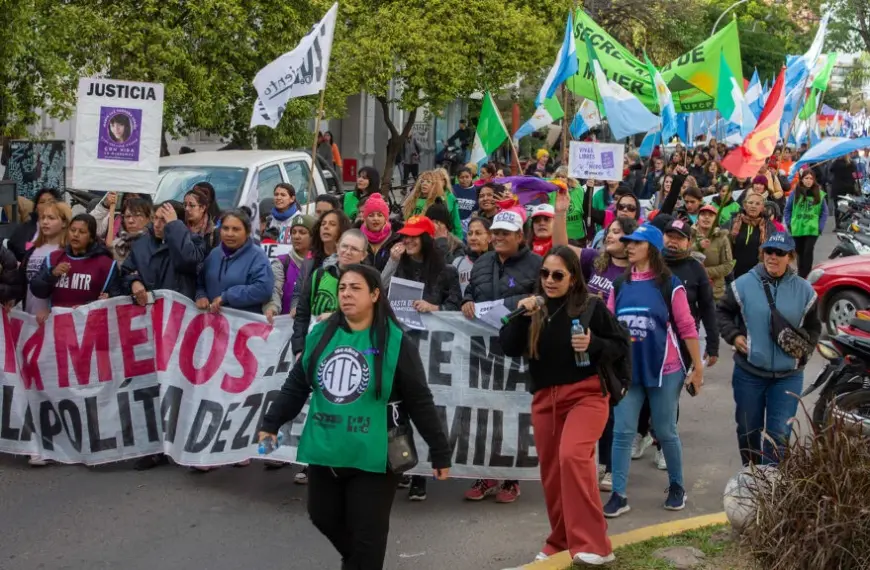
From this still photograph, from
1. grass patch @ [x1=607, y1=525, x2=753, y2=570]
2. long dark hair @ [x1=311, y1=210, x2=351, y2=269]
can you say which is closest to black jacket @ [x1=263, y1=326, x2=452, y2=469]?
grass patch @ [x1=607, y1=525, x2=753, y2=570]

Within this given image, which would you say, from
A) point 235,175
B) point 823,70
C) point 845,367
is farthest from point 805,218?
point 845,367

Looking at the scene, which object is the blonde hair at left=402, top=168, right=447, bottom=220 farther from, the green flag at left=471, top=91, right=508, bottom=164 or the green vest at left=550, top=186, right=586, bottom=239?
the green flag at left=471, top=91, right=508, bottom=164

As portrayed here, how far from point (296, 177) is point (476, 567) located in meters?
8.57

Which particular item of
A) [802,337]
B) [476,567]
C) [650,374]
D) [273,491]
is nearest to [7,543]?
[273,491]

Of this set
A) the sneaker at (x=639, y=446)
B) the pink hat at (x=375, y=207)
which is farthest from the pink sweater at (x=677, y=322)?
the pink hat at (x=375, y=207)

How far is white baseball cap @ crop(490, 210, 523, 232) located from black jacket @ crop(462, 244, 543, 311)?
0.19 meters

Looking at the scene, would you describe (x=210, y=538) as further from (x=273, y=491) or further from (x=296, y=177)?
(x=296, y=177)

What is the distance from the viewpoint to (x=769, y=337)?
6996 mm

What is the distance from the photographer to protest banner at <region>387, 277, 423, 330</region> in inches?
296

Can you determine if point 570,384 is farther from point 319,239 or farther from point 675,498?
point 319,239

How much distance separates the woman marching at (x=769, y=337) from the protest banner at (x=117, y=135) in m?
4.51

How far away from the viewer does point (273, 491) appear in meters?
7.64

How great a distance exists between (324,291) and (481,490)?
1593 millimetres

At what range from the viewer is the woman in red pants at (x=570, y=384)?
5.90 m
